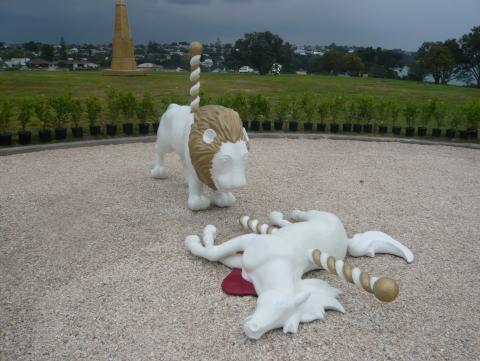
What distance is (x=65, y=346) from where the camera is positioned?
288 centimetres

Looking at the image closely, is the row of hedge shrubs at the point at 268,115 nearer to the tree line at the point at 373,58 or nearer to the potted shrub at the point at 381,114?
the potted shrub at the point at 381,114

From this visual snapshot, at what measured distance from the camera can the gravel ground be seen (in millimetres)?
2938

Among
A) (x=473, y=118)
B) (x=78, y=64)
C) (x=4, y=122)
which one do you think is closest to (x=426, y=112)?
(x=473, y=118)

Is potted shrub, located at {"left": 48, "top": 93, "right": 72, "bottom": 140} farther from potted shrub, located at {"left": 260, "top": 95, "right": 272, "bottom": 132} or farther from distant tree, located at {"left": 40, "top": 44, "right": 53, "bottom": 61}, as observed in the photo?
distant tree, located at {"left": 40, "top": 44, "right": 53, "bottom": 61}

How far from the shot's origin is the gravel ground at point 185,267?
2.94 m

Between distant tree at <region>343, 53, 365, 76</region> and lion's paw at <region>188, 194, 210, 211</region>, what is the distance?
40.1 metres

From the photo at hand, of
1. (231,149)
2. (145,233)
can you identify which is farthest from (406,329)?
(145,233)

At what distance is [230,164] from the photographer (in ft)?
13.8

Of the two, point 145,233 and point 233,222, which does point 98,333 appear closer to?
point 145,233

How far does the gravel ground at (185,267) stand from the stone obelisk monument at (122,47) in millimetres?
15626

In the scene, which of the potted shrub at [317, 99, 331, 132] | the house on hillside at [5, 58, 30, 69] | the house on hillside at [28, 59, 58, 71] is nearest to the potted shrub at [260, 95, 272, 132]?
the potted shrub at [317, 99, 331, 132]

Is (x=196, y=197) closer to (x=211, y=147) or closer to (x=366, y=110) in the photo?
(x=211, y=147)

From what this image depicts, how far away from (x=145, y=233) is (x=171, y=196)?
3.81 feet

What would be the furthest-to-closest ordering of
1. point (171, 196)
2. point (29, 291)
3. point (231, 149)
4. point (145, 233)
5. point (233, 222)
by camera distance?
point (171, 196) → point (233, 222) → point (145, 233) → point (231, 149) → point (29, 291)
